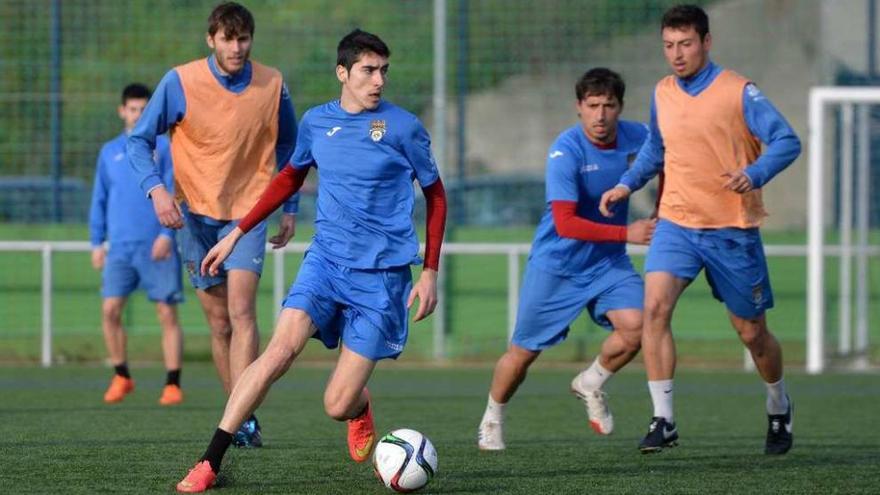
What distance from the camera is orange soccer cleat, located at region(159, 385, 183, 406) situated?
1170 cm

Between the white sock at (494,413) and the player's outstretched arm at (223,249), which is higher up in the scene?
the player's outstretched arm at (223,249)

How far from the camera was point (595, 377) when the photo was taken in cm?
926

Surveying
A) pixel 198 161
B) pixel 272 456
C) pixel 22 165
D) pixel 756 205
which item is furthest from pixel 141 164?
pixel 22 165

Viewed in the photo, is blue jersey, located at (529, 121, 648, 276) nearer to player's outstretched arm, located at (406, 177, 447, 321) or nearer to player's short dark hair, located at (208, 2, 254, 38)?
player's outstretched arm, located at (406, 177, 447, 321)

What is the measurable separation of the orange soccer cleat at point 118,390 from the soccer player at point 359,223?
15.8ft

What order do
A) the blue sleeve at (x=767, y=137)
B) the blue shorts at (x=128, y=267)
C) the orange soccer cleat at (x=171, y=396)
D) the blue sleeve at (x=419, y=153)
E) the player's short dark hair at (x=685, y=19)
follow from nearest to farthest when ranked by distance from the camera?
the blue sleeve at (x=419, y=153), the blue sleeve at (x=767, y=137), the player's short dark hair at (x=685, y=19), the orange soccer cleat at (x=171, y=396), the blue shorts at (x=128, y=267)

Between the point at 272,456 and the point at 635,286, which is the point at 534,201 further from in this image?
the point at 272,456

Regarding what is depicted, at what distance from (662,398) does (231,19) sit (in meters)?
2.83

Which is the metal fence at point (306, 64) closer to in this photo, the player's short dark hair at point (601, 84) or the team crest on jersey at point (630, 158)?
the team crest on jersey at point (630, 158)

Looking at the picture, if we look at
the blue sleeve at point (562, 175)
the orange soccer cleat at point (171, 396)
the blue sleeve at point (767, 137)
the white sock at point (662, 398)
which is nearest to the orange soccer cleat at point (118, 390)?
A: the orange soccer cleat at point (171, 396)

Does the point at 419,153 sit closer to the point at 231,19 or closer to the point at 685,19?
the point at 231,19

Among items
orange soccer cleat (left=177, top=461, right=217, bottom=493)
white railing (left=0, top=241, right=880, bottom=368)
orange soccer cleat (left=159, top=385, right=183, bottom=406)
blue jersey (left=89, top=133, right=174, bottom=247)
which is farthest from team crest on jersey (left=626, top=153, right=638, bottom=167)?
white railing (left=0, top=241, right=880, bottom=368)

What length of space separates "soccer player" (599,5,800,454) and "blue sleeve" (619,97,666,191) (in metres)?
0.08

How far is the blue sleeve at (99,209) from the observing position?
12.5 meters
